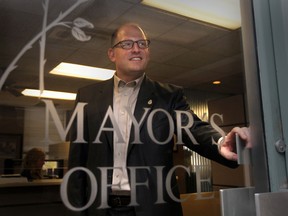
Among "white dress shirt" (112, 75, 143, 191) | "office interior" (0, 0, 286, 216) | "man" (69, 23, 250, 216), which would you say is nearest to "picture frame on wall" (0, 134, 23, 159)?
"office interior" (0, 0, 286, 216)

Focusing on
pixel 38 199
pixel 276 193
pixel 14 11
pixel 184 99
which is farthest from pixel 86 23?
pixel 276 193

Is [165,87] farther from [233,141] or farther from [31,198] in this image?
[31,198]

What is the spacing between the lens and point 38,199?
0.76 metres

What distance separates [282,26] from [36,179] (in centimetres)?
64

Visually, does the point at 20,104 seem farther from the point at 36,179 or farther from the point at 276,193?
the point at 276,193

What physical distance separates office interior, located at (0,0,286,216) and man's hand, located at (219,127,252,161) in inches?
2.0

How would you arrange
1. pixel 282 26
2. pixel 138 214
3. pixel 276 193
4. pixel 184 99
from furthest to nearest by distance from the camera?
1. pixel 184 99
2. pixel 138 214
3. pixel 282 26
4. pixel 276 193

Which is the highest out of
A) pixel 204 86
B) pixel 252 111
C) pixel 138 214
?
pixel 204 86

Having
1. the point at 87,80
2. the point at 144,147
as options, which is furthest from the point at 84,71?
the point at 144,147

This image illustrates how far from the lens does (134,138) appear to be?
800 millimetres

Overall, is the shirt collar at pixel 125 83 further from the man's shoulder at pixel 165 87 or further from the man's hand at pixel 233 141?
the man's hand at pixel 233 141

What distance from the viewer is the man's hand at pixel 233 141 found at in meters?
0.67

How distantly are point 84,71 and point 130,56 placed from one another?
0.48 feet

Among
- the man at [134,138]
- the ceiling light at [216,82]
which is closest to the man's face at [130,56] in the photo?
the man at [134,138]
